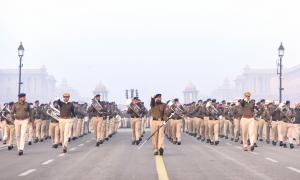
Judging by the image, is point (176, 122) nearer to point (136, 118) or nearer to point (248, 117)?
point (136, 118)

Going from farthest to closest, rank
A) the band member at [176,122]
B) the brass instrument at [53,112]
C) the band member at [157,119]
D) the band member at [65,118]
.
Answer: the band member at [176,122] < the brass instrument at [53,112] < the band member at [65,118] < the band member at [157,119]

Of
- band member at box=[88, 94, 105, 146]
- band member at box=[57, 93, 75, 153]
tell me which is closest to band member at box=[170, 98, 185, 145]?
Result: band member at box=[88, 94, 105, 146]

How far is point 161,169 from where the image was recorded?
14.9 m

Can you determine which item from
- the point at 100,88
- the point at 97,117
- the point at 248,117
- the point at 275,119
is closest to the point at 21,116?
the point at 97,117

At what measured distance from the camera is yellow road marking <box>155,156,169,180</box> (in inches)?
517

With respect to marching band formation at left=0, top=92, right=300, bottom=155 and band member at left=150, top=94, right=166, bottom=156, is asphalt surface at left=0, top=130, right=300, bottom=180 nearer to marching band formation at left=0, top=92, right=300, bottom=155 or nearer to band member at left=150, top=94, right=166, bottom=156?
band member at left=150, top=94, right=166, bottom=156

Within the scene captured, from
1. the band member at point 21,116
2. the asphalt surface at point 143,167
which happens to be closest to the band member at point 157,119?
the asphalt surface at point 143,167

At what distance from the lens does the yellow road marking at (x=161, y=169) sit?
13142mm

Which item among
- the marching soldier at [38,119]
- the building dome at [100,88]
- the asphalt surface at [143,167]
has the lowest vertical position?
the asphalt surface at [143,167]

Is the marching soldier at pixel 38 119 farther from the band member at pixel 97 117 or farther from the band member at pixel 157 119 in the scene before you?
the band member at pixel 157 119

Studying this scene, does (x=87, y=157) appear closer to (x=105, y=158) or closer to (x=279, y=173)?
(x=105, y=158)

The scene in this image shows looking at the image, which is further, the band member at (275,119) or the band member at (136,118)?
the band member at (275,119)

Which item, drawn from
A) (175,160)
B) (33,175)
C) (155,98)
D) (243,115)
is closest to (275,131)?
(243,115)

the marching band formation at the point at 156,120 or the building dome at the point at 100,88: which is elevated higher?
the building dome at the point at 100,88
